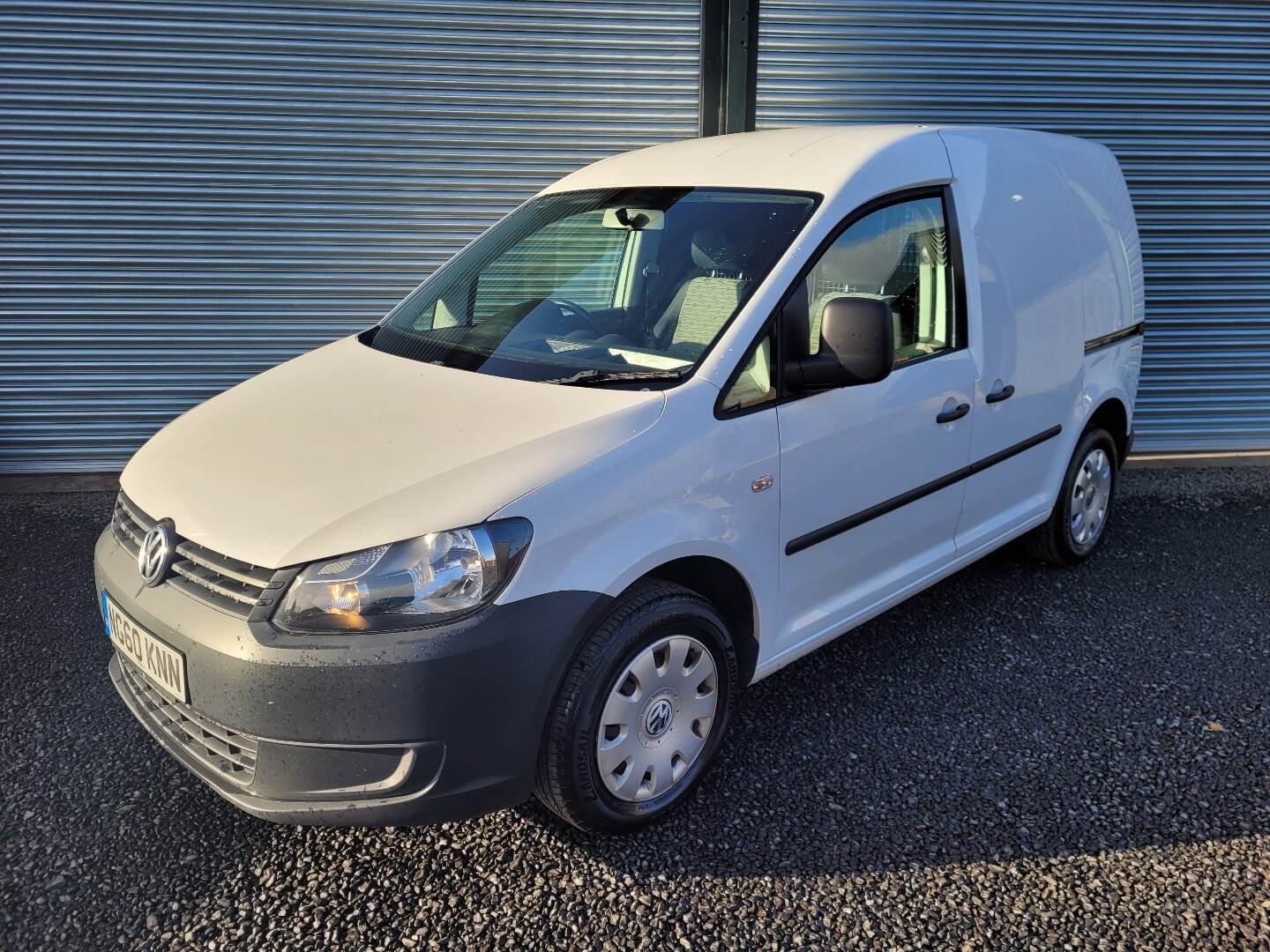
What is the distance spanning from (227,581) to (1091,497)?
11.9 ft

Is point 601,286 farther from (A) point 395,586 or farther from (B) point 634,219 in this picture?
(A) point 395,586

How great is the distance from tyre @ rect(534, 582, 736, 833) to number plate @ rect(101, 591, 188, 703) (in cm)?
85

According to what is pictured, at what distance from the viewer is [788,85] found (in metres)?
5.41

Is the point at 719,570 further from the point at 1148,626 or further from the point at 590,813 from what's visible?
the point at 1148,626

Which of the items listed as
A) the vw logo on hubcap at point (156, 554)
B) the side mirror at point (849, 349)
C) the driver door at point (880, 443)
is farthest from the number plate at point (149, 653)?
the side mirror at point (849, 349)

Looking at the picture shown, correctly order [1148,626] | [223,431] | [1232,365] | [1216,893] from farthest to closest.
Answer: [1232,365], [1148,626], [223,431], [1216,893]

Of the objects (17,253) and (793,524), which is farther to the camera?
(17,253)

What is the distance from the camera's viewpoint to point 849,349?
8.39 ft

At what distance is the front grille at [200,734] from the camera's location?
7.07 ft

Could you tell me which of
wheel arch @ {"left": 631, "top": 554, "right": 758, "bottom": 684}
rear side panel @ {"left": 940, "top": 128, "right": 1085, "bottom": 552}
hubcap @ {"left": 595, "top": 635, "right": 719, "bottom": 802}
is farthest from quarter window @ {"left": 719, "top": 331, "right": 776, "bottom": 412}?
rear side panel @ {"left": 940, "top": 128, "right": 1085, "bottom": 552}

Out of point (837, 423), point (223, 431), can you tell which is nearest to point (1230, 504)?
point (837, 423)

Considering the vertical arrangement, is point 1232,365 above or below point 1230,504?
above

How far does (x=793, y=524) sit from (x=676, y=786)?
784 millimetres

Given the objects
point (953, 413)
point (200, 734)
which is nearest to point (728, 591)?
point (953, 413)
